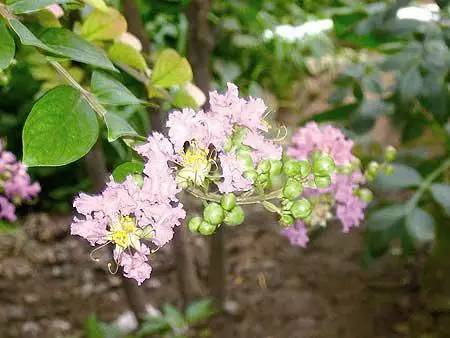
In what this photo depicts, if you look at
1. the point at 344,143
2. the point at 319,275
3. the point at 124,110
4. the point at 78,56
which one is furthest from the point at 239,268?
the point at 78,56

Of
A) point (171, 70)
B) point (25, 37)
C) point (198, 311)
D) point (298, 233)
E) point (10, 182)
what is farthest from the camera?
point (198, 311)

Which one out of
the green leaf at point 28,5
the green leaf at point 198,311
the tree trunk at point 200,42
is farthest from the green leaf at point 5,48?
the green leaf at point 198,311

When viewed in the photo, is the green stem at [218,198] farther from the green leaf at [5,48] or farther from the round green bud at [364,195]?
the round green bud at [364,195]

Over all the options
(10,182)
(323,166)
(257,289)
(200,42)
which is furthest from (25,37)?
(257,289)

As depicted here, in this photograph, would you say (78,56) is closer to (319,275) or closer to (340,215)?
(340,215)

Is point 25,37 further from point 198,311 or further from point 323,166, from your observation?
point 198,311

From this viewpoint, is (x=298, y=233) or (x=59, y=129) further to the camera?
(x=298, y=233)

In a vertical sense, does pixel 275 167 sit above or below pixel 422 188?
above
